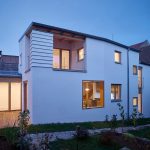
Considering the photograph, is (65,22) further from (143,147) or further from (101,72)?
(143,147)

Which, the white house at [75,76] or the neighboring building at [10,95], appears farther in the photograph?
the neighboring building at [10,95]

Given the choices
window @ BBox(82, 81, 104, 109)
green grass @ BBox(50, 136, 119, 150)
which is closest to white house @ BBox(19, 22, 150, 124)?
window @ BBox(82, 81, 104, 109)

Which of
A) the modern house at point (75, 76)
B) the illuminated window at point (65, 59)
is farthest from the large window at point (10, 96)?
the illuminated window at point (65, 59)

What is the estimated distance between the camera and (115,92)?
18.8 meters

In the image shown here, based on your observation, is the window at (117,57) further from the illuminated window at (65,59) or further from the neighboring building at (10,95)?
the neighboring building at (10,95)

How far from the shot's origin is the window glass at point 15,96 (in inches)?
706

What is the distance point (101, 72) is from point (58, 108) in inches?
187

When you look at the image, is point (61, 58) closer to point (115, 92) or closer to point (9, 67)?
point (115, 92)

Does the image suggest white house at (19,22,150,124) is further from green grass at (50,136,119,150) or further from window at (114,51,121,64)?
green grass at (50,136,119,150)

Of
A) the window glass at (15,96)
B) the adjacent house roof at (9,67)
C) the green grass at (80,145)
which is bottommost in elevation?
the green grass at (80,145)

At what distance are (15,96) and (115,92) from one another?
8303 mm

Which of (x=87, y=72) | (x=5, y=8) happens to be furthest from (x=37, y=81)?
(x=5, y=8)

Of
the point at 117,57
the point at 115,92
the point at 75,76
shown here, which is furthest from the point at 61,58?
the point at 115,92

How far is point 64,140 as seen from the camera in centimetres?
1013
